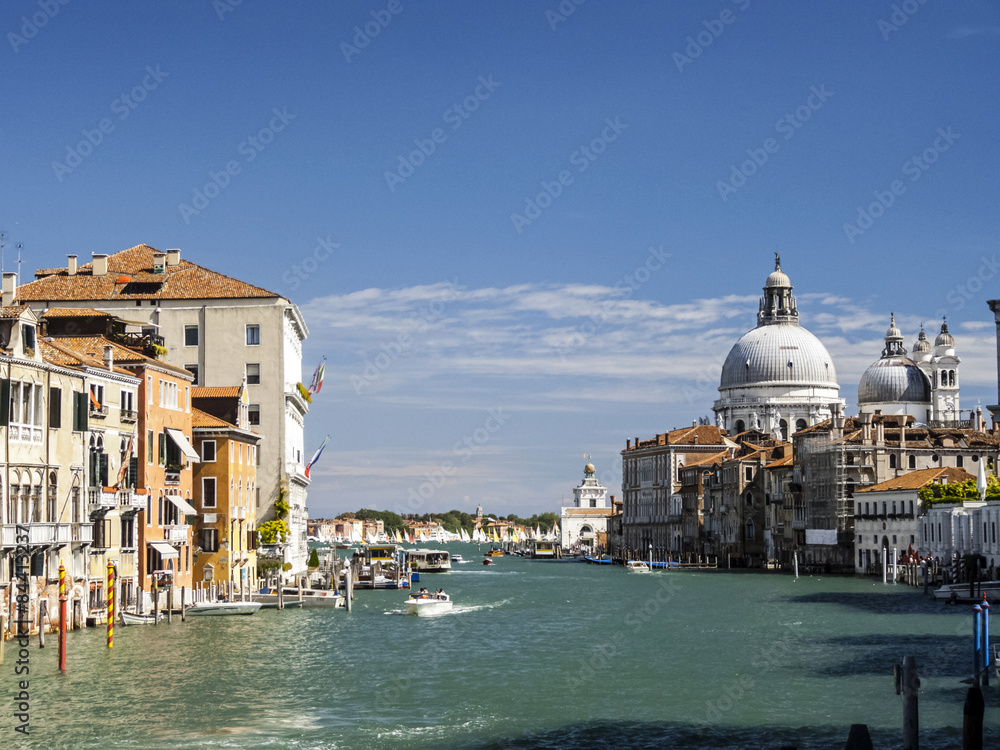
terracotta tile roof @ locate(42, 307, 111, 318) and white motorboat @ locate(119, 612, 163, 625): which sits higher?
terracotta tile roof @ locate(42, 307, 111, 318)

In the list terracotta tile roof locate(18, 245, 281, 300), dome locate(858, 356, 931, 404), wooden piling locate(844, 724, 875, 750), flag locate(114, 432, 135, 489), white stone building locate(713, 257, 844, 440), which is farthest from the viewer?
white stone building locate(713, 257, 844, 440)

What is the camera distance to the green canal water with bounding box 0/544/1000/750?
23.8 meters

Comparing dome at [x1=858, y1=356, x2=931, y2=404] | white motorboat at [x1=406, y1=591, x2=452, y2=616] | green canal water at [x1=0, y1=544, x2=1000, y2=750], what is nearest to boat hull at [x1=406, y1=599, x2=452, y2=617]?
white motorboat at [x1=406, y1=591, x2=452, y2=616]

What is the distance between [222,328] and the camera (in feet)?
200

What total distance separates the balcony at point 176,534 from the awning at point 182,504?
53 centimetres

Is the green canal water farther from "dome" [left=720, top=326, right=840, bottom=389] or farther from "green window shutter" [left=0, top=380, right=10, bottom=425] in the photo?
"dome" [left=720, top=326, right=840, bottom=389]

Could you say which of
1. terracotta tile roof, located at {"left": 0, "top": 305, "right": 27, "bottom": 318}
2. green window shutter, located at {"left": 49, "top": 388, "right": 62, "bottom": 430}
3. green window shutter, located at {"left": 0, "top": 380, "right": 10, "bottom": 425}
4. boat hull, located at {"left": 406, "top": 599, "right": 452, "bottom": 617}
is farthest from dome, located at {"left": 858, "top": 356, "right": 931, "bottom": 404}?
green window shutter, located at {"left": 0, "top": 380, "right": 10, "bottom": 425}

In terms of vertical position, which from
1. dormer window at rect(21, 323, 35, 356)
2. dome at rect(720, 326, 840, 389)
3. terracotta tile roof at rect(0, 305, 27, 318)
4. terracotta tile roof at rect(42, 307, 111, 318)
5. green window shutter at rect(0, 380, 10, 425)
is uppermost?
dome at rect(720, 326, 840, 389)

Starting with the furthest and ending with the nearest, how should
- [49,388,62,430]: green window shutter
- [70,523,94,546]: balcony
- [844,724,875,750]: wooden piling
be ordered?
[70,523,94,546]: balcony → [49,388,62,430]: green window shutter → [844,724,875,750]: wooden piling

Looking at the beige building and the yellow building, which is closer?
the yellow building

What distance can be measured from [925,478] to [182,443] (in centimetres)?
4599

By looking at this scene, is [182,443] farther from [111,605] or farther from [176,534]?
[111,605]

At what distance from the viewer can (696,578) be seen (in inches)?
3342

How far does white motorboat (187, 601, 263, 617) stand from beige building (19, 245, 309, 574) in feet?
48.9
